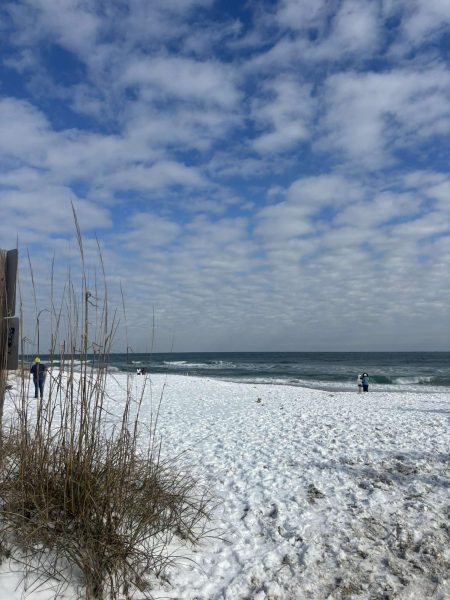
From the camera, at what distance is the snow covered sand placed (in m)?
3.06

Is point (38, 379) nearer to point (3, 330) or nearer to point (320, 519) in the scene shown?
point (3, 330)

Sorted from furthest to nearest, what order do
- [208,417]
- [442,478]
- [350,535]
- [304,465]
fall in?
[208,417] < [304,465] < [442,478] < [350,535]

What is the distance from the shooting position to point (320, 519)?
161 inches

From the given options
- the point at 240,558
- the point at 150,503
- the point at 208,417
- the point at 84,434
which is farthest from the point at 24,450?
the point at 208,417

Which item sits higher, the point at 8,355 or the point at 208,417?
the point at 8,355

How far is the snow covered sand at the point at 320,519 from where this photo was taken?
306cm

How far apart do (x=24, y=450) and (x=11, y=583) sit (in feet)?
2.63

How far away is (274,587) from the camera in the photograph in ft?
10.0

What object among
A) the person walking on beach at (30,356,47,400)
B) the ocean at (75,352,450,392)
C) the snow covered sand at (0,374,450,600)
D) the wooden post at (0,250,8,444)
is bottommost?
the ocean at (75,352,450,392)

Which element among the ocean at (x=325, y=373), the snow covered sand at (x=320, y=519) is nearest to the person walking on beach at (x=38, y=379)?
the snow covered sand at (x=320, y=519)

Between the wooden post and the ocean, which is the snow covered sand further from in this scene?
the ocean

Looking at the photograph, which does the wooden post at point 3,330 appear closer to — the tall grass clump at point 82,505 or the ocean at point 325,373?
the tall grass clump at point 82,505

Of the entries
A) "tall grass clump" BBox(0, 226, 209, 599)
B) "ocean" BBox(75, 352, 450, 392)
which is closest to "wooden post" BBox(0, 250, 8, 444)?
"tall grass clump" BBox(0, 226, 209, 599)

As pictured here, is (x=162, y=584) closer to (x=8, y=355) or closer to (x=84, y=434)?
(x=84, y=434)
